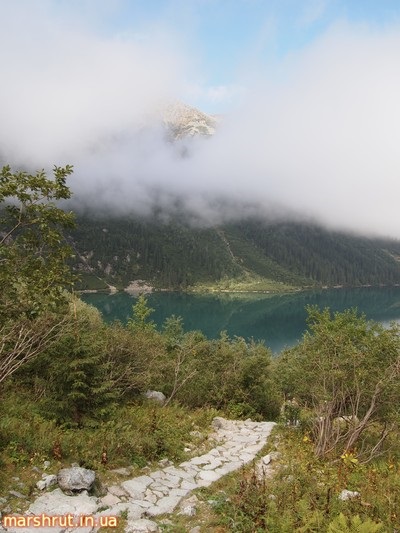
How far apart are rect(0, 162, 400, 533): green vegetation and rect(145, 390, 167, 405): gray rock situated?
637 mm

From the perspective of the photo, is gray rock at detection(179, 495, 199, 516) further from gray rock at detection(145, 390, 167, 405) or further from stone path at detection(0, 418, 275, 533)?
gray rock at detection(145, 390, 167, 405)

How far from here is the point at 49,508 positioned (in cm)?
914

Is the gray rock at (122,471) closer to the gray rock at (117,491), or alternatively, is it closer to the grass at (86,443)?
the grass at (86,443)

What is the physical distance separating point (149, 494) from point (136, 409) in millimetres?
7625

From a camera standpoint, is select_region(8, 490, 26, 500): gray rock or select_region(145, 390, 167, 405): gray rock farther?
select_region(145, 390, 167, 405): gray rock

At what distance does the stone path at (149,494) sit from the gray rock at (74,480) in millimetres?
160

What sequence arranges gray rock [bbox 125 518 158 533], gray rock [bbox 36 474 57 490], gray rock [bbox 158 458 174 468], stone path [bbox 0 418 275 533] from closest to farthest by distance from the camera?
gray rock [bbox 125 518 158 533], stone path [bbox 0 418 275 533], gray rock [bbox 36 474 57 490], gray rock [bbox 158 458 174 468]

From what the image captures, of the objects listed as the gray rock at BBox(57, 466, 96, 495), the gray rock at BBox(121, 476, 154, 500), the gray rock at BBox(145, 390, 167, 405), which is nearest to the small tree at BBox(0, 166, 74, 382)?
the gray rock at BBox(57, 466, 96, 495)

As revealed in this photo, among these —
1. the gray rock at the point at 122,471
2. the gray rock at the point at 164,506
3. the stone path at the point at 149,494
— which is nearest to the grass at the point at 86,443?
the gray rock at the point at 122,471

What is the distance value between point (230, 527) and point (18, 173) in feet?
33.8

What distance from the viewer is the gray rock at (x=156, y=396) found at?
2199 centimetres

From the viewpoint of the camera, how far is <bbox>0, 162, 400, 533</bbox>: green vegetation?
9.68 m

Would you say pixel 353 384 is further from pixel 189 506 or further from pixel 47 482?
pixel 47 482

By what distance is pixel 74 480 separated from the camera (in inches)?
393
